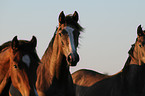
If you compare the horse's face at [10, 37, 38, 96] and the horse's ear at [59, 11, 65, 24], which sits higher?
the horse's ear at [59, 11, 65, 24]

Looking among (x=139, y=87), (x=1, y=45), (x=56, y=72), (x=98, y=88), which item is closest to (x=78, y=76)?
(x=98, y=88)

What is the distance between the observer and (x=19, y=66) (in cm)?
553

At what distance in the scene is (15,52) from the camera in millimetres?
5750

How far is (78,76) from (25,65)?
7.18 m

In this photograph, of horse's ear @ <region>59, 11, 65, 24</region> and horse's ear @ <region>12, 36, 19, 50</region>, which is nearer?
horse's ear @ <region>12, 36, 19, 50</region>

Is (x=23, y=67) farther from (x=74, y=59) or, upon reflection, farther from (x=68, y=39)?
(x=68, y=39)

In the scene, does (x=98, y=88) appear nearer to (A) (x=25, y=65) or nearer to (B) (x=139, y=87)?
(B) (x=139, y=87)

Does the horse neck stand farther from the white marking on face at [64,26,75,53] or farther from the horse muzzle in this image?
the horse muzzle

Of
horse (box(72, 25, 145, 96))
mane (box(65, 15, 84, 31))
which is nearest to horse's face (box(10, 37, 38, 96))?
mane (box(65, 15, 84, 31))

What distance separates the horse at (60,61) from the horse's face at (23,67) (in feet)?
6.36

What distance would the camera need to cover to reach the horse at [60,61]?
781 cm

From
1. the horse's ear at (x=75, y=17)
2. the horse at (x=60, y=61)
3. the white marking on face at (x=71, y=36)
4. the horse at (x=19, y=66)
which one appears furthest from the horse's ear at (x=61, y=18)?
the horse at (x=19, y=66)

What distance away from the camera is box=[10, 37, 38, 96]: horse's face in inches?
214

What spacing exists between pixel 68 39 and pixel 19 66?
7.60 ft
